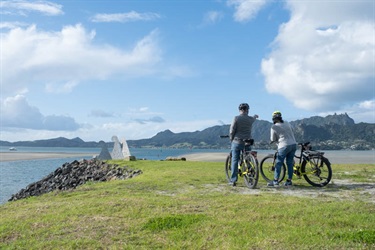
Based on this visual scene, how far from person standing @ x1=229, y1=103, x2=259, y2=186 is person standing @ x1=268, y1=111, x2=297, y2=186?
864 millimetres

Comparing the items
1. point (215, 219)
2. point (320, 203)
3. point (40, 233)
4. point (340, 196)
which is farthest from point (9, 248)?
point (340, 196)

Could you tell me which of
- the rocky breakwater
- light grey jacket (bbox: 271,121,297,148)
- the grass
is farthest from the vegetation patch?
the rocky breakwater

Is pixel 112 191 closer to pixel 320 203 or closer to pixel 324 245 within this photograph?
pixel 320 203

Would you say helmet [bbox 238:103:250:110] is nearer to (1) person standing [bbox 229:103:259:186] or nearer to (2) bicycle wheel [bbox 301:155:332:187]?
(1) person standing [bbox 229:103:259:186]

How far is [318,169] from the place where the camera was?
13.1m

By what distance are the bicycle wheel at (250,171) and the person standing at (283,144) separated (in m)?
0.82

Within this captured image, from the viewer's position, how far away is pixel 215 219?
764 centimetres

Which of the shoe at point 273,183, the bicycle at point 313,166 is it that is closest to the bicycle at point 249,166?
the shoe at point 273,183

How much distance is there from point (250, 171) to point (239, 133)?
59.4 inches

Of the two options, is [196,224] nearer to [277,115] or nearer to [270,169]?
[277,115]

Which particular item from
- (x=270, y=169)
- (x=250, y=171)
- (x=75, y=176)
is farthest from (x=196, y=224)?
(x=75, y=176)

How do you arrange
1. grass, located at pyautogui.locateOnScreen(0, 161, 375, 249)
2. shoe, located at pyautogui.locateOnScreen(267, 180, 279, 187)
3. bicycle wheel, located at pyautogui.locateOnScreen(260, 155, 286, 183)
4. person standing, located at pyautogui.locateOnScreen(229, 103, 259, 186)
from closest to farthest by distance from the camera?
1. grass, located at pyautogui.locateOnScreen(0, 161, 375, 249)
2. shoe, located at pyautogui.locateOnScreen(267, 180, 279, 187)
3. person standing, located at pyautogui.locateOnScreen(229, 103, 259, 186)
4. bicycle wheel, located at pyautogui.locateOnScreen(260, 155, 286, 183)

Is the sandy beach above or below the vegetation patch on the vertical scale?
below

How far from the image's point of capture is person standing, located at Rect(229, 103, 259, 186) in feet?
44.3
